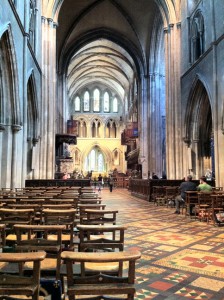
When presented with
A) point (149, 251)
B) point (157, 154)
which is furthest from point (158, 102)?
point (149, 251)

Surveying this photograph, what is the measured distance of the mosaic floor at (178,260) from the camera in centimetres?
339

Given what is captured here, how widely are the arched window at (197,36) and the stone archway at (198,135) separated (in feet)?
6.60

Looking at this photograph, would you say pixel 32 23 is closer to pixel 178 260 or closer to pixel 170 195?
pixel 170 195

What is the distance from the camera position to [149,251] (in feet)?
17.1

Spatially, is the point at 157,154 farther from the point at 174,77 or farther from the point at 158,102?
the point at 174,77

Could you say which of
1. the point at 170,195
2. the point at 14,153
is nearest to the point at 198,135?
the point at 170,195

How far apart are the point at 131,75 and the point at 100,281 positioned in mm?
39580

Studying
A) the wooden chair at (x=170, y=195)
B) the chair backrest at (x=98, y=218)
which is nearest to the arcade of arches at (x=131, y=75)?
the wooden chair at (x=170, y=195)

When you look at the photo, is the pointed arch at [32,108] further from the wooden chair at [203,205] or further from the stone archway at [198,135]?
the wooden chair at [203,205]

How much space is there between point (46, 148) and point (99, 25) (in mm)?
16998

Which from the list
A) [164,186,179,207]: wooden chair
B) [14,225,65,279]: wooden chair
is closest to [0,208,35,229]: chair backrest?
[14,225,65,279]: wooden chair

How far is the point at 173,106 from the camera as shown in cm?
1970

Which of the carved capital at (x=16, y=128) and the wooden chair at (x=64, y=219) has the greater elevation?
the carved capital at (x=16, y=128)

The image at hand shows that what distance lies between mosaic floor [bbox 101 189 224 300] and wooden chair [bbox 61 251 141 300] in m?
1.33
